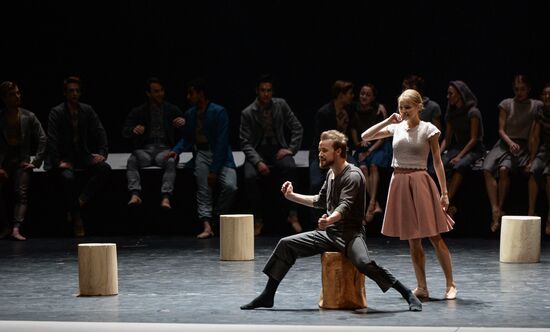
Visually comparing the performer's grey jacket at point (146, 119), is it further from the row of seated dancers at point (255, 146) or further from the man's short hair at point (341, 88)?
the man's short hair at point (341, 88)

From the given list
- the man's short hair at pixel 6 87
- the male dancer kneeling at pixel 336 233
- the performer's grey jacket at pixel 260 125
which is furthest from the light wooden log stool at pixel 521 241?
the man's short hair at pixel 6 87

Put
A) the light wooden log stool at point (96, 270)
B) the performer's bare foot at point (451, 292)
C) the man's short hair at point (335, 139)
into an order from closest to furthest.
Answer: the man's short hair at point (335, 139) < the performer's bare foot at point (451, 292) < the light wooden log stool at point (96, 270)

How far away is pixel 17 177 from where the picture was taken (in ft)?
38.9

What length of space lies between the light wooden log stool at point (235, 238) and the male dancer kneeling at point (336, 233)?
254 centimetres

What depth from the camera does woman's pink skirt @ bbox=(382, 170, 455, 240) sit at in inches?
297

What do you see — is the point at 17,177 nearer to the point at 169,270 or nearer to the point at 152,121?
the point at 152,121

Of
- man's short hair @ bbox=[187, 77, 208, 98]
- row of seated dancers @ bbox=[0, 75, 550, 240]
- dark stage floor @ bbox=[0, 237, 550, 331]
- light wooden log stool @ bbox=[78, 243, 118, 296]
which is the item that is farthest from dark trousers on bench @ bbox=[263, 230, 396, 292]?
man's short hair @ bbox=[187, 77, 208, 98]

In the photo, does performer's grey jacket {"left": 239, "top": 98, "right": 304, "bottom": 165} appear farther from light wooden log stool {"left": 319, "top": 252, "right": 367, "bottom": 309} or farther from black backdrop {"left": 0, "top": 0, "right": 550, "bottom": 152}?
light wooden log stool {"left": 319, "top": 252, "right": 367, "bottom": 309}

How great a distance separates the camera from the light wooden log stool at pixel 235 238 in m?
9.89

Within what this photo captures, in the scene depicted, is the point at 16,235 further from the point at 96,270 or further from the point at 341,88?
the point at 96,270

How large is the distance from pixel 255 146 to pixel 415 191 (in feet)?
15.7

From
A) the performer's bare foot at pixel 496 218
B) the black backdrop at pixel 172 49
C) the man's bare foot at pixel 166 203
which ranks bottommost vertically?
the performer's bare foot at pixel 496 218

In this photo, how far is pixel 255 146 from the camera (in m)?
12.2

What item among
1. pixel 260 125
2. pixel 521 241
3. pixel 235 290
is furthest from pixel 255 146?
pixel 235 290
